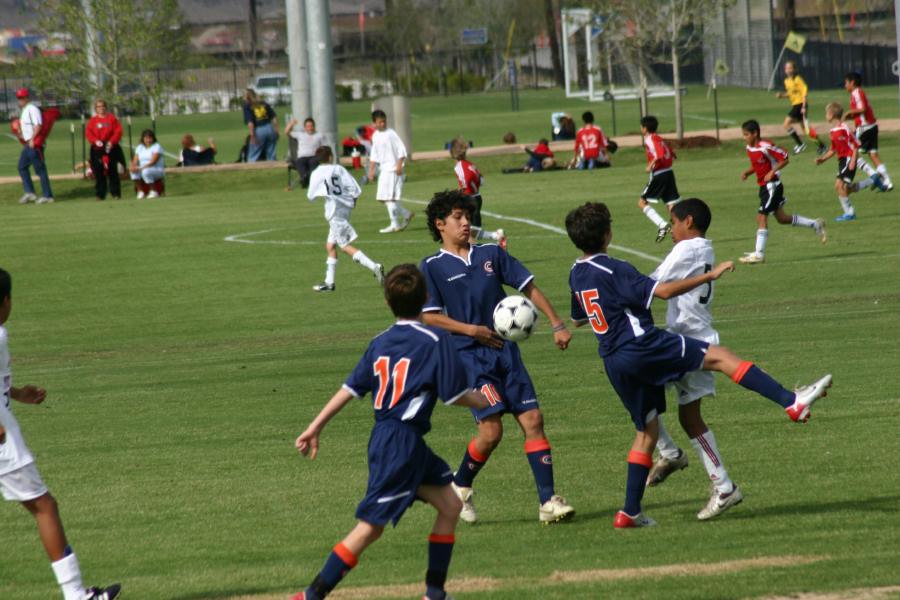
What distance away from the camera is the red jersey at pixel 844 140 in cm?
2631

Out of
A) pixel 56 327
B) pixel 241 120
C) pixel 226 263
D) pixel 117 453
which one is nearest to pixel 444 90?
pixel 241 120

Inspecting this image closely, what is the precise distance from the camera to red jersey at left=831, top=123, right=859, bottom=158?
26312 mm

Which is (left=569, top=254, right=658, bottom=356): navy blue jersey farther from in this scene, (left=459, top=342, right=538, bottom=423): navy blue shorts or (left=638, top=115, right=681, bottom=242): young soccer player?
(left=638, top=115, right=681, bottom=242): young soccer player

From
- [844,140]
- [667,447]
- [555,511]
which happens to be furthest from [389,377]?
[844,140]

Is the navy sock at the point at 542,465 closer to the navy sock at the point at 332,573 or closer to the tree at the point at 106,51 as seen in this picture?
the navy sock at the point at 332,573

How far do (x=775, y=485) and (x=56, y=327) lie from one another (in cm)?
1461

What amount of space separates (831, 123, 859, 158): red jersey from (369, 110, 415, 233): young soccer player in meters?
8.39

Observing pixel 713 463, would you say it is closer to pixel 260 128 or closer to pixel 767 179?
pixel 767 179

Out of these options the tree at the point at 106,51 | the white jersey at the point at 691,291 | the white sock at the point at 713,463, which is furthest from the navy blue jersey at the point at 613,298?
the tree at the point at 106,51

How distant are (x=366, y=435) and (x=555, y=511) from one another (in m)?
3.74

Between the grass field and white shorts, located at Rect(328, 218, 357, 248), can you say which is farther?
white shorts, located at Rect(328, 218, 357, 248)

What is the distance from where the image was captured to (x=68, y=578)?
24.1 feet

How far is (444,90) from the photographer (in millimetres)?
84562

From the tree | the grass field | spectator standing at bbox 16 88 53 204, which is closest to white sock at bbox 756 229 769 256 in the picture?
the grass field
